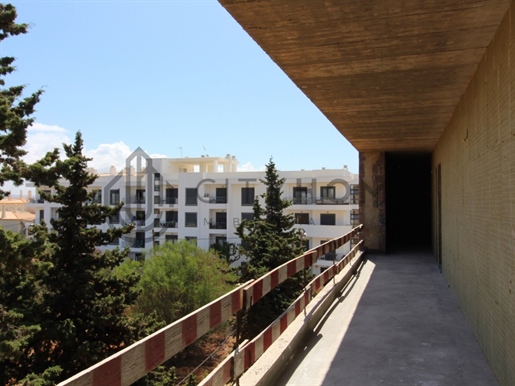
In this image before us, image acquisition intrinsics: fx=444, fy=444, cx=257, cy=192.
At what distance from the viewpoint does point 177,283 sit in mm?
32469

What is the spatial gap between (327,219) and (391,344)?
128 feet

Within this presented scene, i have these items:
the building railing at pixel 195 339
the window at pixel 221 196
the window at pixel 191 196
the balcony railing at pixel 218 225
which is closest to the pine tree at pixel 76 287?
the building railing at pixel 195 339

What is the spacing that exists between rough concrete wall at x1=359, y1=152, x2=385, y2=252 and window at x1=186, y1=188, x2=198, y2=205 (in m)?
35.3

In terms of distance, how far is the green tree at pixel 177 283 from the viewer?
3200 centimetres

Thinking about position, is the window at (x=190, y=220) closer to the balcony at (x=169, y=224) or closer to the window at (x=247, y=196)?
the balcony at (x=169, y=224)

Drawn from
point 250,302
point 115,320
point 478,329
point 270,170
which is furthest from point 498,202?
point 270,170

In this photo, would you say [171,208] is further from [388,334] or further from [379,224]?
[388,334]

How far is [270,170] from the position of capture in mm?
30703

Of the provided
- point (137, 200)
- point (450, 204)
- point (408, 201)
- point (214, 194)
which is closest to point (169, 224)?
point (137, 200)

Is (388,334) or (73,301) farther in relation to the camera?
(73,301)

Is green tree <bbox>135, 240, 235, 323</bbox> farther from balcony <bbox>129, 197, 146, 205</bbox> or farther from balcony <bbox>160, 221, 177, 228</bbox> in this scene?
balcony <bbox>129, 197, 146, 205</bbox>

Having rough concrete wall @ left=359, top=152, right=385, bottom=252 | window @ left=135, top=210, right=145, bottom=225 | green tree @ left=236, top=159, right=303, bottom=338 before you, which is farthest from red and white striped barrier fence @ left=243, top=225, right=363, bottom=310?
window @ left=135, top=210, right=145, bottom=225

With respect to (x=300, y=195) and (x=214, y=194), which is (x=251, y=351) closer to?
(x=300, y=195)

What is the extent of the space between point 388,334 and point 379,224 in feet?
30.3
